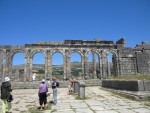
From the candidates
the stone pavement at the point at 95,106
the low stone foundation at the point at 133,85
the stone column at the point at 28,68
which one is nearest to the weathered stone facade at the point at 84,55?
the stone column at the point at 28,68

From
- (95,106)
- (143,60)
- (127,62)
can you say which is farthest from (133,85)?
(143,60)

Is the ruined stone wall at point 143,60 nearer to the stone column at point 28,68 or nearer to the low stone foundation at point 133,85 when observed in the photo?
the low stone foundation at point 133,85

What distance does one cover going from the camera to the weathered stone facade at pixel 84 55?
92.9ft

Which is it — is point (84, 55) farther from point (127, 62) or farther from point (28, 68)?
point (28, 68)

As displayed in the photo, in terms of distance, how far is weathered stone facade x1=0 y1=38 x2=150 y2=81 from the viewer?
92.9 feet

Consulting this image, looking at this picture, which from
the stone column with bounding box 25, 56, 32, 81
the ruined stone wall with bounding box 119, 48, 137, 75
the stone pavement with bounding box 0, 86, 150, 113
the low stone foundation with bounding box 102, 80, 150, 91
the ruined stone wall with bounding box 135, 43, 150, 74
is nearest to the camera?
the stone pavement with bounding box 0, 86, 150, 113

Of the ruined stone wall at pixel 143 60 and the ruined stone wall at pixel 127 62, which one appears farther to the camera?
the ruined stone wall at pixel 127 62

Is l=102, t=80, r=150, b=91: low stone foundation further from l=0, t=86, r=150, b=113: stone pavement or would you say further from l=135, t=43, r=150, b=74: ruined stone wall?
l=135, t=43, r=150, b=74: ruined stone wall

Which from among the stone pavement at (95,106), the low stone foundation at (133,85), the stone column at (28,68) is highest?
the stone column at (28,68)

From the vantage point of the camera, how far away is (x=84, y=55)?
95.2ft

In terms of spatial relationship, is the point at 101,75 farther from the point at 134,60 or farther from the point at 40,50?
the point at 40,50

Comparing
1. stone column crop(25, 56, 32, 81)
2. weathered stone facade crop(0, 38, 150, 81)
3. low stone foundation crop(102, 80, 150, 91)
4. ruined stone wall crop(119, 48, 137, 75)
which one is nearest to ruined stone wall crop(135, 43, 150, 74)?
weathered stone facade crop(0, 38, 150, 81)

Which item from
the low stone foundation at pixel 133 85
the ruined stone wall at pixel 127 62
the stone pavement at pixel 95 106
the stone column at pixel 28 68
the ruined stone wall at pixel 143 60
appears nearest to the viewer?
the stone pavement at pixel 95 106

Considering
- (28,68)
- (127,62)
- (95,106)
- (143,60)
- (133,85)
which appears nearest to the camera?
(95,106)
